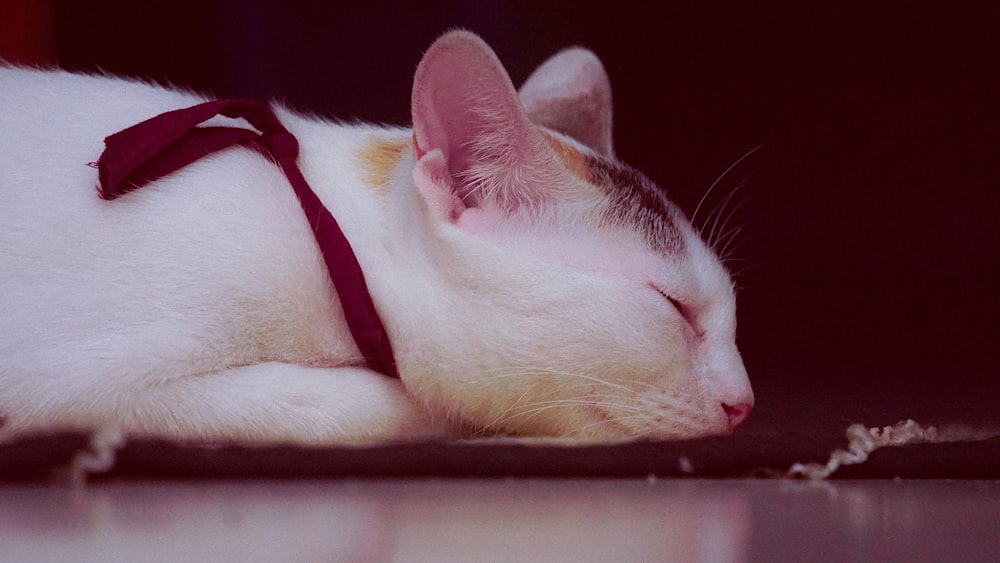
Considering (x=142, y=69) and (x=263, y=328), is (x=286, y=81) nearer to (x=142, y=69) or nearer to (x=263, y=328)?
(x=142, y=69)

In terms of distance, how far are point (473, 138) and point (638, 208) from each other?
0.23m

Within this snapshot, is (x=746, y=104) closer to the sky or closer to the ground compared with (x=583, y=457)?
closer to the sky

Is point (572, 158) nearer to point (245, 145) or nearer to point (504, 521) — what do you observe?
point (245, 145)

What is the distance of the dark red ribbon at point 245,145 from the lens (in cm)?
95

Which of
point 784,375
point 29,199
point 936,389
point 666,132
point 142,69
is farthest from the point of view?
point 142,69

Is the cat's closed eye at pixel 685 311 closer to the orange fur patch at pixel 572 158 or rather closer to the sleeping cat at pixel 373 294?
the sleeping cat at pixel 373 294

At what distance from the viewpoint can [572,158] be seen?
3.70 ft

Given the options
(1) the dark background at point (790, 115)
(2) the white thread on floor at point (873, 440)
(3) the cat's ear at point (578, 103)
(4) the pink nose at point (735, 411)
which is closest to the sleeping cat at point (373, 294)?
(4) the pink nose at point (735, 411)

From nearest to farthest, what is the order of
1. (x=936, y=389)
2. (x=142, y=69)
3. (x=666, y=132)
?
(x=936, y=389)
(x=666, y=132)
(x=142, y=69)

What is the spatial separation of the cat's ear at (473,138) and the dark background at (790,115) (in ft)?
2.33

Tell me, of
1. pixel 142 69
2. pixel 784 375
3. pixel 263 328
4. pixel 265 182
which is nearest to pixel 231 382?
pixel 263 328

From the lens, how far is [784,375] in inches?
69.6

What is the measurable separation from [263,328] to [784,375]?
115 centimetres

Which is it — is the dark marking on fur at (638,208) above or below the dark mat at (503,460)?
above
